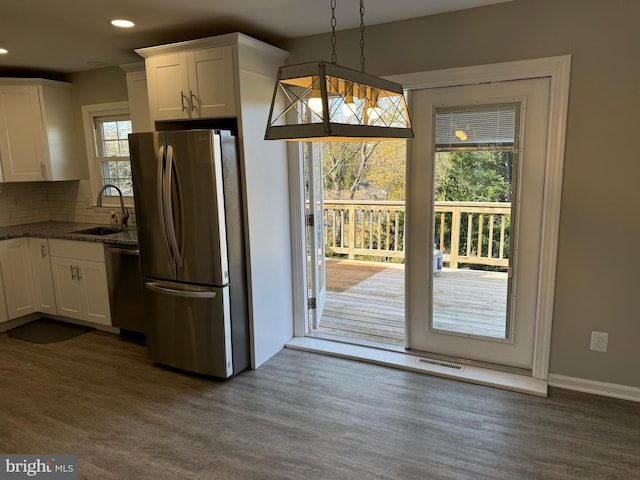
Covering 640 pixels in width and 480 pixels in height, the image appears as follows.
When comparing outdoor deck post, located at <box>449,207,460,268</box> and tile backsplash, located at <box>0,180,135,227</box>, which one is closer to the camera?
outdoor deck post, located at <box>449,207,460,268</box>

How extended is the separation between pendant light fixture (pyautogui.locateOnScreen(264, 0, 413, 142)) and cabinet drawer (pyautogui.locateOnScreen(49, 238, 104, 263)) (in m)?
2.81

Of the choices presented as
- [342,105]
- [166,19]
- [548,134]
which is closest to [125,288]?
[166,19]

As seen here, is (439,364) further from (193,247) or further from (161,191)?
(161,191)

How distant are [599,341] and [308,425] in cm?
190

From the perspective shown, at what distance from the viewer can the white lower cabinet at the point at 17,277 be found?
3.93m

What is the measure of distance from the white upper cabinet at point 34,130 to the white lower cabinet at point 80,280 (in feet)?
2.79

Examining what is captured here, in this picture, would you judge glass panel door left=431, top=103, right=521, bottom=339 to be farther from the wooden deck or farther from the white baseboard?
the white baseboard

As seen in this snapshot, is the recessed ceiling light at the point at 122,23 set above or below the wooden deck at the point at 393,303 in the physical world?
above

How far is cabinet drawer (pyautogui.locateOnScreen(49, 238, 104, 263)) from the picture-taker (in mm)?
3684

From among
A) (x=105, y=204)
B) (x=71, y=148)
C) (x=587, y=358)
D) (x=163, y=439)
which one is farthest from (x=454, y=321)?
(x=71, y=148)

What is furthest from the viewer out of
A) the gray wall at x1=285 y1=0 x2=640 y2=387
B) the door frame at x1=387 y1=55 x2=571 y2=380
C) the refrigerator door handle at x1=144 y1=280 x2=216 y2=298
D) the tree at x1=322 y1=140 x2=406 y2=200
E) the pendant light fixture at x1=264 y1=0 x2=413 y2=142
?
the tree at x1=322 y1=140 x2=406 y2=200

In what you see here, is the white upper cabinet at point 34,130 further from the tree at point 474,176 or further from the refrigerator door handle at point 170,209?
the tree at point 474,176

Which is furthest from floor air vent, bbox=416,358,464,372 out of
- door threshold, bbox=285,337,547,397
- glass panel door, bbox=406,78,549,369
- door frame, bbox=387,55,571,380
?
door frame, bbox=387,55,571,380

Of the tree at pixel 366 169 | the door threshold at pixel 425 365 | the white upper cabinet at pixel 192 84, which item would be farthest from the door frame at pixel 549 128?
the tree at pixel 366 169
